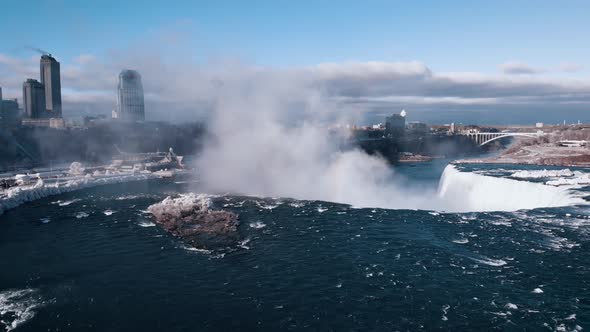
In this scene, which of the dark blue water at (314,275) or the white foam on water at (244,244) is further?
the white foam on water at (244,244)

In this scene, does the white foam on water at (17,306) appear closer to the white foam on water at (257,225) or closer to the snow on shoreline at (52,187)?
the white foam on water at (257,225)

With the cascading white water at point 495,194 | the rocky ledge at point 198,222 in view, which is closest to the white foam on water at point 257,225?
the rocky ledge at point 198,222

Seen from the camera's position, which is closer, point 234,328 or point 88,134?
point 234,328

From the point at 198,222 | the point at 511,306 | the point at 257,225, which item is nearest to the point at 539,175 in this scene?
the point at 257,225

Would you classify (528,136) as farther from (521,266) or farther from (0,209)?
(0,209)

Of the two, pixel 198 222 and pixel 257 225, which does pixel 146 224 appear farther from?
pixel 257 225

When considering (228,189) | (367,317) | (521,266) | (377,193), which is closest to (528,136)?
(377,193)

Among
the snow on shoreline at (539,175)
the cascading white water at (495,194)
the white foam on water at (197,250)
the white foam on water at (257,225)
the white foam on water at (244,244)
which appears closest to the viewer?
the white foam on water at (197,250)
